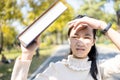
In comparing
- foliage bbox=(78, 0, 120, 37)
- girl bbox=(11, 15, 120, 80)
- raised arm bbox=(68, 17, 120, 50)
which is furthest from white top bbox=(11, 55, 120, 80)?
foliage bbox=(78, 0, 120, 37)

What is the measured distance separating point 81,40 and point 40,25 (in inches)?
19.2

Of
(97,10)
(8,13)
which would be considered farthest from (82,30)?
(97,10)

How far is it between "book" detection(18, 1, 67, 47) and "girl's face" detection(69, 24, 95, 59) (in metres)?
0.35

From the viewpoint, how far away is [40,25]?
102 inches

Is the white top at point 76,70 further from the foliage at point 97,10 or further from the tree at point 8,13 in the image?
the foliage at point 97,10

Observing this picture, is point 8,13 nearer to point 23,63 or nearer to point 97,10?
point 23,63

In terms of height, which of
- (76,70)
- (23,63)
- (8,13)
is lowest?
(8,13)

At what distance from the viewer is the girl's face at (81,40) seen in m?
2.97

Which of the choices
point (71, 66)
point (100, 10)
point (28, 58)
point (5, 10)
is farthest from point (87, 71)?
point (100, 10)

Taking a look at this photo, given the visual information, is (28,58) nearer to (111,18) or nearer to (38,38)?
(38,38)

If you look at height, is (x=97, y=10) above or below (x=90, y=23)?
below

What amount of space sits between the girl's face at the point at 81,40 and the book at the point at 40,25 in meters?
0.35

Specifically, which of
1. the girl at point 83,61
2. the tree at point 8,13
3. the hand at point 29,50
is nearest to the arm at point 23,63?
the hand at point 29,50

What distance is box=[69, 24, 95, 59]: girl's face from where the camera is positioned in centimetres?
297
